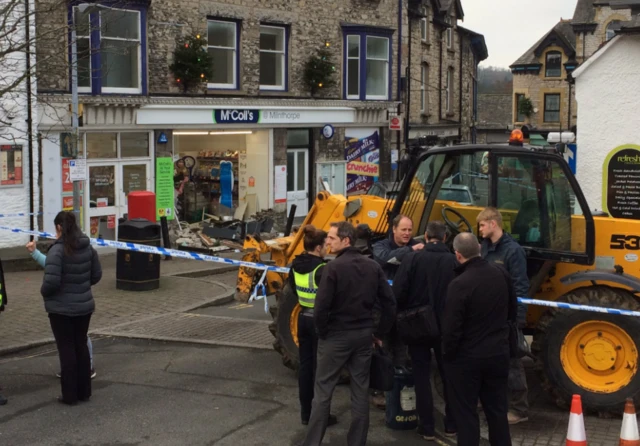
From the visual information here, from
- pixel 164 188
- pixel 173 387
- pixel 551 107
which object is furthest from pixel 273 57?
pixel 551 107

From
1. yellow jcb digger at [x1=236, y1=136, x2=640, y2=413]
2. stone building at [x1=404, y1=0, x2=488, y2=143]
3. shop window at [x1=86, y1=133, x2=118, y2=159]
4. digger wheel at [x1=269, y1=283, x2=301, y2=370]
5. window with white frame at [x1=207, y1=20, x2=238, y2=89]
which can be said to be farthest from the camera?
stone building at [x1=404, y1=0, x2=488, y2=143]

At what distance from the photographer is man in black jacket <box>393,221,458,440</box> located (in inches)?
293

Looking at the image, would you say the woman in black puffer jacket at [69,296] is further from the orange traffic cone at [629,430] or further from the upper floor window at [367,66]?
the upper floor window at [367,66]

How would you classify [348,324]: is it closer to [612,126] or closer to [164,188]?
[612,126]

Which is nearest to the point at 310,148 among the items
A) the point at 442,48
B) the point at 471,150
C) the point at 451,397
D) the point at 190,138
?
the point at 190,138

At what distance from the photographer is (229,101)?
899 inches

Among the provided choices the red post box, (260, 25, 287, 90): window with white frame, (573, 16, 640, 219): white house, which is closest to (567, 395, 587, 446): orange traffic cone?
(573, 16, 640, 219): white house

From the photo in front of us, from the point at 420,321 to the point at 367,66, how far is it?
2067 centimetres

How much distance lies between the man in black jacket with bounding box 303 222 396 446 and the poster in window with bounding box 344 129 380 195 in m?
19.9

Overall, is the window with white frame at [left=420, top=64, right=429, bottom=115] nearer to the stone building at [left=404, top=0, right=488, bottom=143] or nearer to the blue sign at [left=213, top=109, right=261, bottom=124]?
the stone building at [left=404, top=0, right=488, bottom=143]

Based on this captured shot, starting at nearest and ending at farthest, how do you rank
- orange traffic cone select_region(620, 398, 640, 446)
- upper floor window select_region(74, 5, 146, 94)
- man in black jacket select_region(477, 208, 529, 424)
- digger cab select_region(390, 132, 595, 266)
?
1. orange traffic cone select_region(620, 398, 640, 446)
2. man in black jacket select_region(477, 208, 529, 424)
3. digger cab select_region(390, 132, 595, 266)
4. upper floor window select_region(74, 5, 146, 94)

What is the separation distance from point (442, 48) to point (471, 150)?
1105 inches

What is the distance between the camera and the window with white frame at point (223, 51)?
22891 mm

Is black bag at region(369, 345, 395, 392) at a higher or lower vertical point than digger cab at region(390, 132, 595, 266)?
lower
